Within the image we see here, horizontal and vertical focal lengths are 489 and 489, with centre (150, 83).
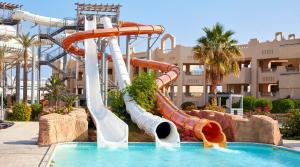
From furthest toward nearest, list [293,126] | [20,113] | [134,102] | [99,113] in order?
[20,113], [134,102], [99,113], [293,126]

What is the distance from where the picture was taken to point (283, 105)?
44062 millimetres

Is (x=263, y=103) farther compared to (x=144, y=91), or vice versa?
(x=263, y=103)

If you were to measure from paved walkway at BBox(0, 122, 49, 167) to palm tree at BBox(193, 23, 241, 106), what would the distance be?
20604mm

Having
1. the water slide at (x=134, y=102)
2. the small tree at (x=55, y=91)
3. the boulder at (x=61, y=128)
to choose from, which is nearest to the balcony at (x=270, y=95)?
the water slide at (x=134, y=102)

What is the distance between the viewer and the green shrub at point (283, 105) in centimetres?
4347

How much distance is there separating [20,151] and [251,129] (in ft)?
37.6

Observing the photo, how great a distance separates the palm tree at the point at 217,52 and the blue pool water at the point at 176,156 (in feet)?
60.9

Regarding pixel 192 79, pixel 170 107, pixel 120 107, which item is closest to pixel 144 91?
pixel 120 107

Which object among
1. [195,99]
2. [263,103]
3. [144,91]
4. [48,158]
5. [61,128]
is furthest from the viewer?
[195,99]

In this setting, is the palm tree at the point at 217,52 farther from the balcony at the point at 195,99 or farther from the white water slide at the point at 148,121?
the balcony at the point at 195,99

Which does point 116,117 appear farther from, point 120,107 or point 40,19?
point 40,19

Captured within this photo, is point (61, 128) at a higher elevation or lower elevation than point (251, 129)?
higher

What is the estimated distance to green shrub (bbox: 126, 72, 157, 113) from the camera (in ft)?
96.4

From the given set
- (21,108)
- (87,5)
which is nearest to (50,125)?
(21,108)
